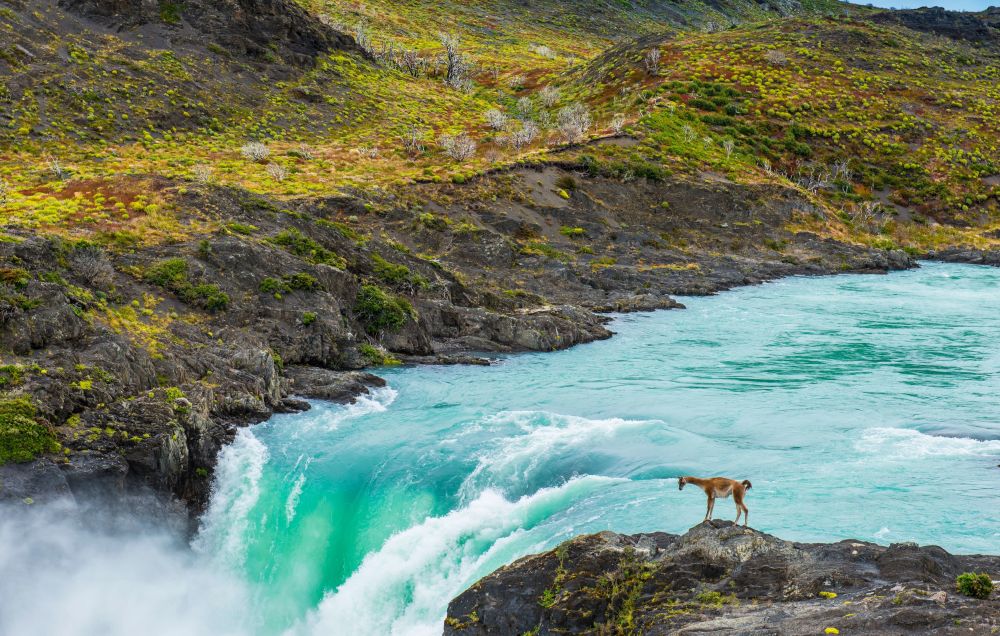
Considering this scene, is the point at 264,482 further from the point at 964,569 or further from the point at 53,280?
the point at 964,569

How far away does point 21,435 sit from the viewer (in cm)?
2081

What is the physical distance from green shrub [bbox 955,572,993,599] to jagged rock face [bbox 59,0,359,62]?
11800cm

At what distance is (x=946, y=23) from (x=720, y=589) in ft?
695

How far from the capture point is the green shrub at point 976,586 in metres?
12.1

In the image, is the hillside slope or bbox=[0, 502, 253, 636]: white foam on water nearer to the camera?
bbox=[0, 502, 253, 636]: white foam on water

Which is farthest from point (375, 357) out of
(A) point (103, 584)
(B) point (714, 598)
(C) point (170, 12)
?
(C) point (170, 12)

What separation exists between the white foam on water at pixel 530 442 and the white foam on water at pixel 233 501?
22.6 feet

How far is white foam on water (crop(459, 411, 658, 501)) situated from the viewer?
24.9 meters

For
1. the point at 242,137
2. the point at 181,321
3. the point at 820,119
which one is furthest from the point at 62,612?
the point at 820,119

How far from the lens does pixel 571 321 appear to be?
4716 cm

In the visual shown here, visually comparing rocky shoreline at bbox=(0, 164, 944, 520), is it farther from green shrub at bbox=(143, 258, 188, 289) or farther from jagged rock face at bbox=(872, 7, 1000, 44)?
jagged rock face at bbox=(872, 7, 1000, 44)

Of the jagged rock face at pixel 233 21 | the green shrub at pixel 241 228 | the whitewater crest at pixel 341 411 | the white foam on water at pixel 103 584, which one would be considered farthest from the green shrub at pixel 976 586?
the jagged rock face at pixel 233 21

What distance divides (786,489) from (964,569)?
8.86 metres

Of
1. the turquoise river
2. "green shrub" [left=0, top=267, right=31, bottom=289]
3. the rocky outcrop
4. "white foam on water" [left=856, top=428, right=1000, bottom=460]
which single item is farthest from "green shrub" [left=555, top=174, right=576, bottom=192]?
"green shrub" [left=0, top=267, right=31, bottom=289]
